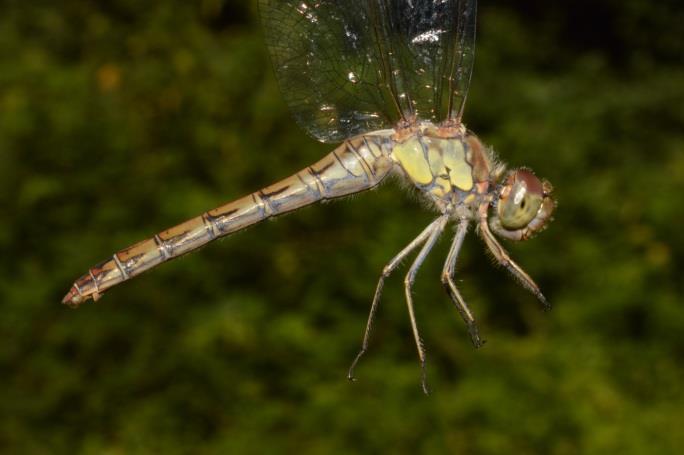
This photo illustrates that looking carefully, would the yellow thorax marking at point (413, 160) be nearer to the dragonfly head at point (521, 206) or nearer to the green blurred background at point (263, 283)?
the dragonfly head at point (521, 206)

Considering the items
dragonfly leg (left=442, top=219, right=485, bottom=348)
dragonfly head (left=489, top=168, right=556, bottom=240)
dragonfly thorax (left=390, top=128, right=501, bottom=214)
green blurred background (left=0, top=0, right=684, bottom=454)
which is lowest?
green blurred background (left=0, top=0, right=684, bottom=454)

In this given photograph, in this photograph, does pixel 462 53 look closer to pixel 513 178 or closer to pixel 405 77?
pixel 405 77

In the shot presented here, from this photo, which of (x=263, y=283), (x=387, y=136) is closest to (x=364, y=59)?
(x=387, y=136)

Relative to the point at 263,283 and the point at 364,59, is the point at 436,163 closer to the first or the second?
the point at 364,59

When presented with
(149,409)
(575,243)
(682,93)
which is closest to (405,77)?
(149,409)

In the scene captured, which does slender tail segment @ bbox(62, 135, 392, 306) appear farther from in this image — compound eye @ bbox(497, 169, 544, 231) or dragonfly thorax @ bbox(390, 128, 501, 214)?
compound eye @ bbox(497, 169, 544, 231)

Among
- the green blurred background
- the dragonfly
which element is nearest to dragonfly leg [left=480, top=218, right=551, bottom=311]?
the dragonfly
